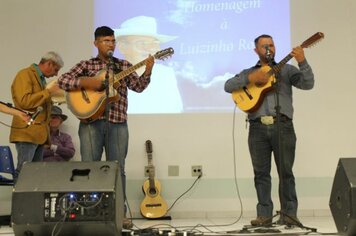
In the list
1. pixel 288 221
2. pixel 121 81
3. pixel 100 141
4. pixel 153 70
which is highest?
pixel 153 70

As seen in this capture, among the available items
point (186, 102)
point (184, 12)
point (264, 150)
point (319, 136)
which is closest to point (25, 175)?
point (264, 150)

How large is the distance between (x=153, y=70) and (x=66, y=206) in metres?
2.72

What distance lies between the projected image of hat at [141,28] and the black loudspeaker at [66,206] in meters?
2.70

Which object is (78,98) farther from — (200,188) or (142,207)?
(200,188)

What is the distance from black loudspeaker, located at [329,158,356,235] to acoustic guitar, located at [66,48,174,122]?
1.54m

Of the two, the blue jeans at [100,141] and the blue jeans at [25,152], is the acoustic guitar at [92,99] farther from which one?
the blue jeans at [25,152]

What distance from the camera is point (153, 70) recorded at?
485cm

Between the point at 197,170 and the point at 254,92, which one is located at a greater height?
the point at 254,92

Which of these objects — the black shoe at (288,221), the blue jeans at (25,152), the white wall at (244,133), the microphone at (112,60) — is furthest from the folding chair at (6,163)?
the black shoe at (288,221)

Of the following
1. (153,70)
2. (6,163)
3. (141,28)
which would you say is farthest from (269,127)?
(6,163)

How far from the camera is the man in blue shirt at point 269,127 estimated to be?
3.43 m

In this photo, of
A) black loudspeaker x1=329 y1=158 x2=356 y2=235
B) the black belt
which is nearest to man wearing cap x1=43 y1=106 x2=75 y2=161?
the black belt

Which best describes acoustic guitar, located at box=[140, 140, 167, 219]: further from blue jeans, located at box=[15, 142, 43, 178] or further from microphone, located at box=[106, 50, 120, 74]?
microphone, located at box=[106, 50, 120, 74]

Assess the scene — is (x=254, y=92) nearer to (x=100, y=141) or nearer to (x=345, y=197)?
(x=100, y=141)
